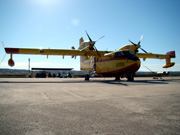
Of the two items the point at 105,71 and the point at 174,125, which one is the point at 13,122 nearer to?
the point at 174,125

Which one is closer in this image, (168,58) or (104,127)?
(104,127)

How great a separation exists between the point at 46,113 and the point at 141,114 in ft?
8.73

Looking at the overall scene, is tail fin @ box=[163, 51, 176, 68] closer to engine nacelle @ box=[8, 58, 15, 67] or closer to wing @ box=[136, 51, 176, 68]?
wing @ box=[136, 51, 176, 68]

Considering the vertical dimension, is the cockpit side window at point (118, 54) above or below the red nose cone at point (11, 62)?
above

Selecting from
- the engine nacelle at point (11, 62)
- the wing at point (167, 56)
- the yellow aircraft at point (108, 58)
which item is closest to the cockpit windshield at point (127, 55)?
the yellow aircraft at point (108, 58)

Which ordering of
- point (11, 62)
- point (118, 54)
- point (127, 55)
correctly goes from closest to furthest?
point (127, 55), point (118, 54), point (11, 62)

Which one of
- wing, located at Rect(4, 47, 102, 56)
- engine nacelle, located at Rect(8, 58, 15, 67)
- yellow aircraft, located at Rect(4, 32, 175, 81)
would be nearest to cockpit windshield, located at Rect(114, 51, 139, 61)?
yellow aircraft, located at Rect(4, 32, 175, 81)

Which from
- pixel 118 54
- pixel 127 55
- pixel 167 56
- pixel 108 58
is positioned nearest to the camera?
pixel 127 55

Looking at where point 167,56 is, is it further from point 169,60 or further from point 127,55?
point 127,55

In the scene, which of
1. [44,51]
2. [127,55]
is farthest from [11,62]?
[127,55]

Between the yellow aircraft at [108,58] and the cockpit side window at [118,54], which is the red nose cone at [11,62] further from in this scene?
the cockpit side window at [118,54]

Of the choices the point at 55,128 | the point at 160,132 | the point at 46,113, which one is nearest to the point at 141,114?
the point at 160,132

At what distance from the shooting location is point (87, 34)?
2231 cm

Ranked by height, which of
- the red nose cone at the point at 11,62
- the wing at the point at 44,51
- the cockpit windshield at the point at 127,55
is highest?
the wing at the point at 44,51
